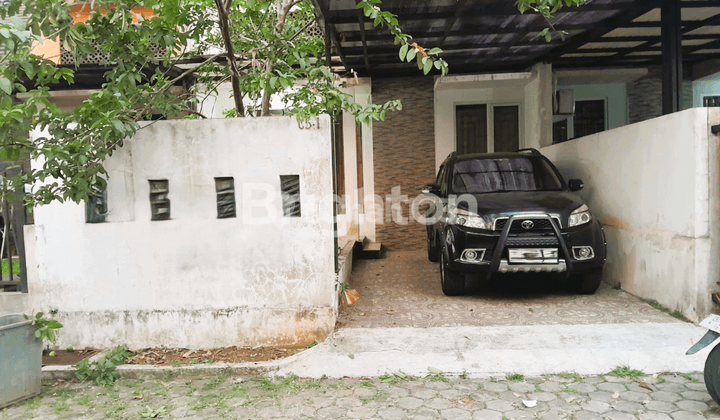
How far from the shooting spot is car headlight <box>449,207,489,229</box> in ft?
19.8

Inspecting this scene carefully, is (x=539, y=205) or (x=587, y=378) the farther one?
(x=539, y=205)

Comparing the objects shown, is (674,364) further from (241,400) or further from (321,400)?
(241,400)

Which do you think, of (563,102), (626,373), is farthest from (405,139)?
(626,373)

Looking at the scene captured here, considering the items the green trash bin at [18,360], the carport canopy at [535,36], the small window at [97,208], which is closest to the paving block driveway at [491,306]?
the carport canopy at [535,36]

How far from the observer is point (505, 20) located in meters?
7.36

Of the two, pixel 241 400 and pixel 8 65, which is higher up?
pixel 8 65

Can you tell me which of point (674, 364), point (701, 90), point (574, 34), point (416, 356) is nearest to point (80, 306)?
point (416, 356)

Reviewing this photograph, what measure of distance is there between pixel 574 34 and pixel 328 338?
6422 mm

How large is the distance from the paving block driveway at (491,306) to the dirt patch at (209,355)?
2.80 ft

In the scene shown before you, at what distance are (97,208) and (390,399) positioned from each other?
137 inches

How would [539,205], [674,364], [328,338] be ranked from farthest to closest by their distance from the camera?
[539,205] < [328,338] < [674,364]

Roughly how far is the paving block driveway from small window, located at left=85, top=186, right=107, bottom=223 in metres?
2.72

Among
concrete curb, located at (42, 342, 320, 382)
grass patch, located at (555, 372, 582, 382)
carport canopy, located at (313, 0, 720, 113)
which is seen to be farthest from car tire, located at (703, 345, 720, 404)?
carport canopy, located at (313, 0, 720, 113)

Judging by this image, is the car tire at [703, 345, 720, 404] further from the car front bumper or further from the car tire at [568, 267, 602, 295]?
the car tire at [568, 267, 602, 295]
